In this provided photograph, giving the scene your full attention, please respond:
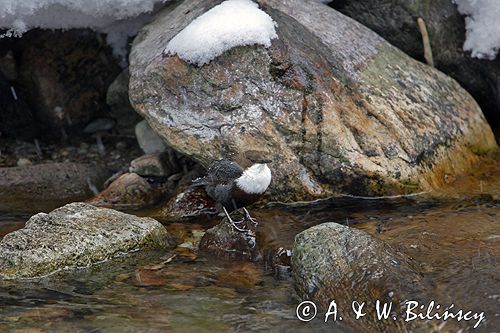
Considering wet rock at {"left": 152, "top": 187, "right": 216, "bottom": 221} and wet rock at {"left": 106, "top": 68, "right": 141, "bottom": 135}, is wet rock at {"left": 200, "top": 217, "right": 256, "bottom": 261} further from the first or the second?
wet rock at {"left": 106, "top": 68, "right": 141, "bottom": 135}

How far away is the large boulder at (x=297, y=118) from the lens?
257 inches

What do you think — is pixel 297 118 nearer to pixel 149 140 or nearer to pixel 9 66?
pixel 149 140

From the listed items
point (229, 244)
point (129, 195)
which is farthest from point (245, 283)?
point (129, 195)

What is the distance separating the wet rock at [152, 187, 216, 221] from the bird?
2.13ft

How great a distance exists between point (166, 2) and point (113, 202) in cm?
255

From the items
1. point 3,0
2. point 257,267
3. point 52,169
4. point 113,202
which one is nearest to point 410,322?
point 257,267

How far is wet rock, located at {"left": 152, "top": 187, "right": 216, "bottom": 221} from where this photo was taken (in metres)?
6.75

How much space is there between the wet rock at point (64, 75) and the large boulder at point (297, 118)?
7.77 feet

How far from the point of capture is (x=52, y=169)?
7965mm

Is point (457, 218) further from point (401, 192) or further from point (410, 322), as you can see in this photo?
point (410, 322)

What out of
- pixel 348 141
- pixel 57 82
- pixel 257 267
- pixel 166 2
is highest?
pixel 166 2

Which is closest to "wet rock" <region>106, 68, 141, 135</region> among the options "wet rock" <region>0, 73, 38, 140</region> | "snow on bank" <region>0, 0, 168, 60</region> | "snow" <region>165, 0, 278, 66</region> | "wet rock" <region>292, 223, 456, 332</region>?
"snow on bank" <region>0, 0, 168, 60</region>

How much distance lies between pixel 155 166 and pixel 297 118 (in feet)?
6.06

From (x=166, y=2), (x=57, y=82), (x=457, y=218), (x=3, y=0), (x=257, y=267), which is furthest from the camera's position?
(x=57, y=82)
